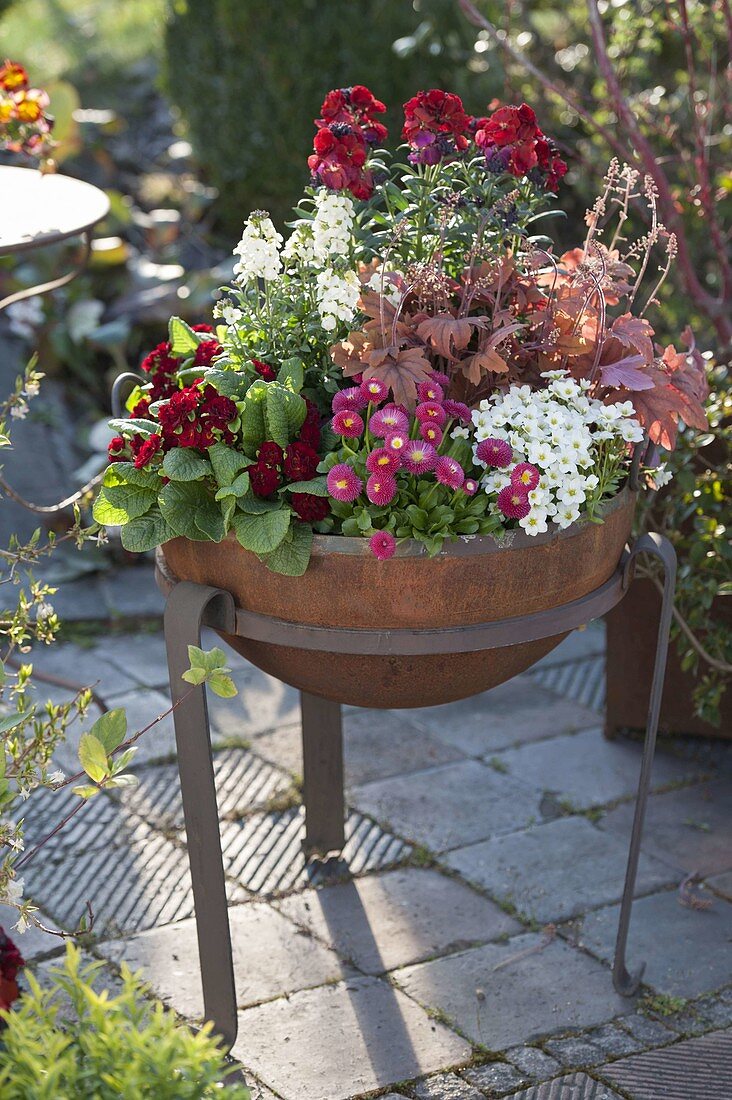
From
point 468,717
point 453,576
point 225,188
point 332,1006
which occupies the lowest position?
point 468,717

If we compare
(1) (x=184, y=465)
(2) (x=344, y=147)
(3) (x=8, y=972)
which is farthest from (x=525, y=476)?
(3) (x=8, y=972)

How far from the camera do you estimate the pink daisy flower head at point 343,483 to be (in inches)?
66.5

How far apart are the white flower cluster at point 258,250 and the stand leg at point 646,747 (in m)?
0.72

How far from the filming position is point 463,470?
5.74 ft

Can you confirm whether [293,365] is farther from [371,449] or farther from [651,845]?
[651,845]

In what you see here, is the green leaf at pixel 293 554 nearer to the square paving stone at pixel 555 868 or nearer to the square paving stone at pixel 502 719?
the square paving stone at pixel 555 868

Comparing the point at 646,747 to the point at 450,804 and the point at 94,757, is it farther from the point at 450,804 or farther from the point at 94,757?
the point at 94,757

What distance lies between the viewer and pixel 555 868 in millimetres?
2588

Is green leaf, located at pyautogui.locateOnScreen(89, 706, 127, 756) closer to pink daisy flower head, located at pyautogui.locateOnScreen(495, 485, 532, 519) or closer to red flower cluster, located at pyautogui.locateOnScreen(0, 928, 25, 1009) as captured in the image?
red flower cluster, located at pyautogui.locateOnScreen(0, 928, 25, 1009)

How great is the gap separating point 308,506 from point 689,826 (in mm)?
1431

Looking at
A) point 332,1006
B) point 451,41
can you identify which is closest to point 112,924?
point 332,1006

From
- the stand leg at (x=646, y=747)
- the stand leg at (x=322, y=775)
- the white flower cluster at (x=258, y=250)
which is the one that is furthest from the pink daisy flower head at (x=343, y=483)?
the stand leg at (x=322, y=775)

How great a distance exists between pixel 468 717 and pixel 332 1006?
3.84ft

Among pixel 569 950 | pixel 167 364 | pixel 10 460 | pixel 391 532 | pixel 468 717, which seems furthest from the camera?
pixel 10 460
